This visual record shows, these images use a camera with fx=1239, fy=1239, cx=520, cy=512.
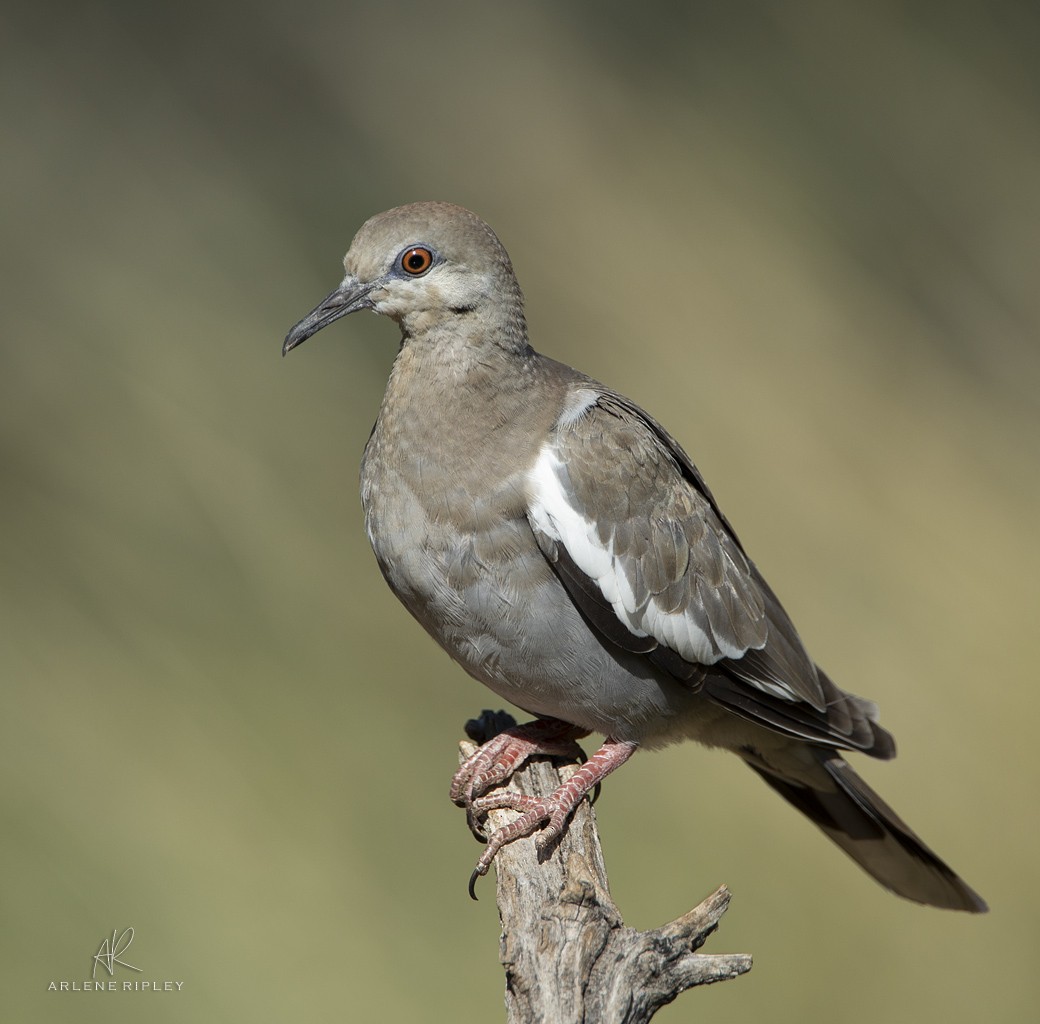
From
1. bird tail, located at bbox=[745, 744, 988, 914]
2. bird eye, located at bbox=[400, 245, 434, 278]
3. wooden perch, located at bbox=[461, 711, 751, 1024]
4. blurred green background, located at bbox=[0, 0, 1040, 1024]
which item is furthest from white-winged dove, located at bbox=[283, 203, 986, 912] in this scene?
blurred green background, located at bbox=[0, 0, 1040, 1024]

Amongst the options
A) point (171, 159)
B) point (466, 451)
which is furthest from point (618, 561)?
point (171, 159)

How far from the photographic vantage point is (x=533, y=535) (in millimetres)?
3041

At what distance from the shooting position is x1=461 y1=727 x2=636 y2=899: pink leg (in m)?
3.12

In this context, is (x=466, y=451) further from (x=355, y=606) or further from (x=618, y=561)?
(x=355, y=606)

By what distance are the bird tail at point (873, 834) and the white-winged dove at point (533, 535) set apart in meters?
0.31

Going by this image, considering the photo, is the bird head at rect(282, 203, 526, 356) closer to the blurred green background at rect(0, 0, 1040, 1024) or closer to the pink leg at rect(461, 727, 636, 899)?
the pink leg at rect(461, 727, 636, 899)

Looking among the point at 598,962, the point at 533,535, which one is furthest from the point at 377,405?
the point at 598,962

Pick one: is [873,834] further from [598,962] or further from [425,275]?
[425,275]

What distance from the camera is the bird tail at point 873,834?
3.78 metres

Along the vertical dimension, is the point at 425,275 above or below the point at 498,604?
above

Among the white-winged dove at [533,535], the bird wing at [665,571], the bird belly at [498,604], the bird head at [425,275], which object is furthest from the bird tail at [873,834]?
the bird head at [425,275]

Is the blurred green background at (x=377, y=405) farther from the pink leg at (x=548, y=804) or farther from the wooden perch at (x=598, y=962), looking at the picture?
the wooden perch at (x=598, y=962)

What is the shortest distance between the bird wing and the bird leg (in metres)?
0.35

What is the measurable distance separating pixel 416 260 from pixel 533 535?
77 centimetres
